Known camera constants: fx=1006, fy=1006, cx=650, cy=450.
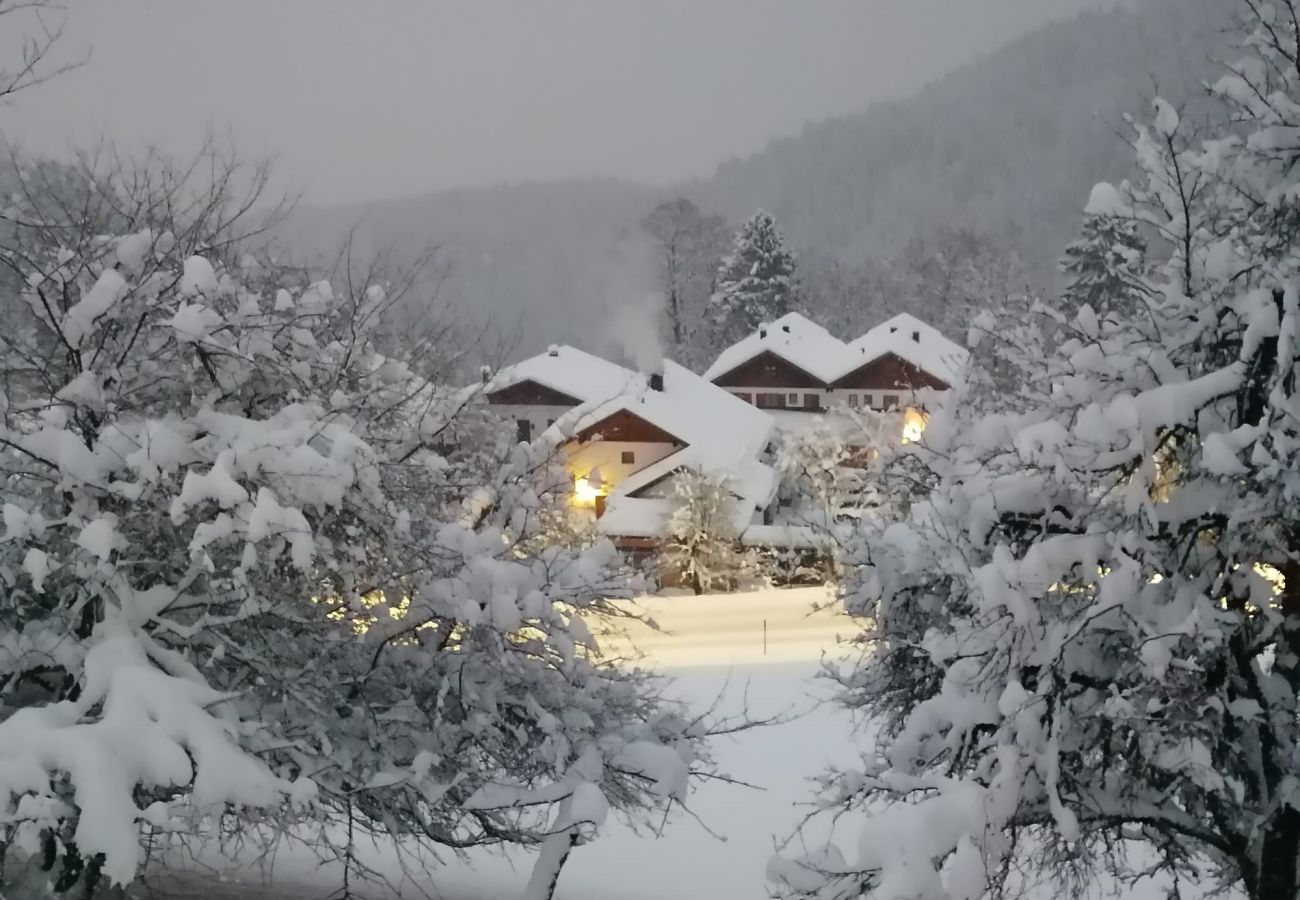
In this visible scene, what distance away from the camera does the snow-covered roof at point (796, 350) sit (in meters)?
41.4

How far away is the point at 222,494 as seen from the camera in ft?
14.4

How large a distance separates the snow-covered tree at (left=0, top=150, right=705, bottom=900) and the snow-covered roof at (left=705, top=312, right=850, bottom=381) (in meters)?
35.6

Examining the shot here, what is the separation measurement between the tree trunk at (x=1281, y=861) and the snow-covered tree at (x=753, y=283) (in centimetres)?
5253

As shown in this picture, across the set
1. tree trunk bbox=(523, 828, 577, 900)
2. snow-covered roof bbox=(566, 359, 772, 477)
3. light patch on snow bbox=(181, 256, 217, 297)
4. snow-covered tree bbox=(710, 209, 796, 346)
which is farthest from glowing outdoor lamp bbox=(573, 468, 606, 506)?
snow-covered tree bbox=(710, 209, 796, 346)

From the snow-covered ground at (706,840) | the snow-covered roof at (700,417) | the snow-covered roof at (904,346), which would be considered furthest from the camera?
the snow-covered roof at (904,346)

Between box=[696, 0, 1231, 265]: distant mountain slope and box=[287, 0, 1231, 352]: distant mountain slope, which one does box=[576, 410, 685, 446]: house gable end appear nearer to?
box=[287, 0, 1231, 352]: distant mountain slope

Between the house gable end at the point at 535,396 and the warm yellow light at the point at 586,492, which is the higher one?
the house gable end at the point at 535,396

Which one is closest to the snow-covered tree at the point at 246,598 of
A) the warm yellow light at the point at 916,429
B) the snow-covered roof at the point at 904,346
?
the warm yellow light at the point at 916,429

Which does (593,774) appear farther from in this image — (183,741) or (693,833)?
(693,833)

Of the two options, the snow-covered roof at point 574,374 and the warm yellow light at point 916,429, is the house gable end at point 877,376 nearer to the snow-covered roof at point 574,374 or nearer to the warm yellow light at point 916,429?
the snow-covered roof at point 574,374

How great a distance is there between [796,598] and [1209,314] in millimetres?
16282

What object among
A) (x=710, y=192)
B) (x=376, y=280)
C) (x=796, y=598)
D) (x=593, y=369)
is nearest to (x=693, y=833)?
(x=376, y=280)

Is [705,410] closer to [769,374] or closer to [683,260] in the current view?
[769,374]

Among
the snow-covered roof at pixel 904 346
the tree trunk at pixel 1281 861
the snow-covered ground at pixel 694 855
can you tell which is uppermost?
the snow-covered roof at pixel 904 346
